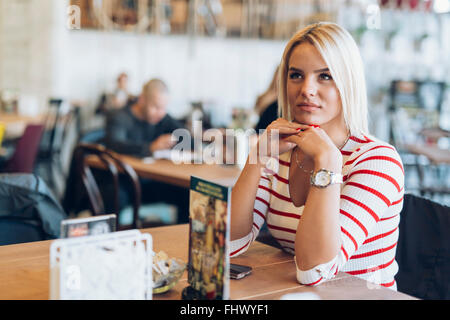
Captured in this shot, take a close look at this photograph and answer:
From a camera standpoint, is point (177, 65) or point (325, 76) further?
point (177, 65)

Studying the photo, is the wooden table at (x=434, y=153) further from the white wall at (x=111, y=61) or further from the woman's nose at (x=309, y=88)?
the woman's nose at (x=309, y=88)

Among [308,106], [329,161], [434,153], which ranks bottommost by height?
[434,153]

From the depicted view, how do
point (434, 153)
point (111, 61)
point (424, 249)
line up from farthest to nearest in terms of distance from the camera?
point (111, 61), point (434, 153), point (424, 249)

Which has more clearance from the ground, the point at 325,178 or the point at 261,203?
the point at 325,178

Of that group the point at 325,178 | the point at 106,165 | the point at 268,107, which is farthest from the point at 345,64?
the point at 268,107

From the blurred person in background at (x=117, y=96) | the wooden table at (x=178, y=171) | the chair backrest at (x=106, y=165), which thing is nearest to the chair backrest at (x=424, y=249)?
the wooden table at (x=178, y=171)

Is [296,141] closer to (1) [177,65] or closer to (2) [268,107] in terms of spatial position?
(2) [268,107]

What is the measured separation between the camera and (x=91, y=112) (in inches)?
336

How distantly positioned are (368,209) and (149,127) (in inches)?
119

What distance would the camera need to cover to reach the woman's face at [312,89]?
1.47m

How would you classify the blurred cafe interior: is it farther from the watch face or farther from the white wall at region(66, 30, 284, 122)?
the watch face

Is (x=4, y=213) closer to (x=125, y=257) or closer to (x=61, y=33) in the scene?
(x=125, y=257)

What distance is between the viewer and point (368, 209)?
133 cm
